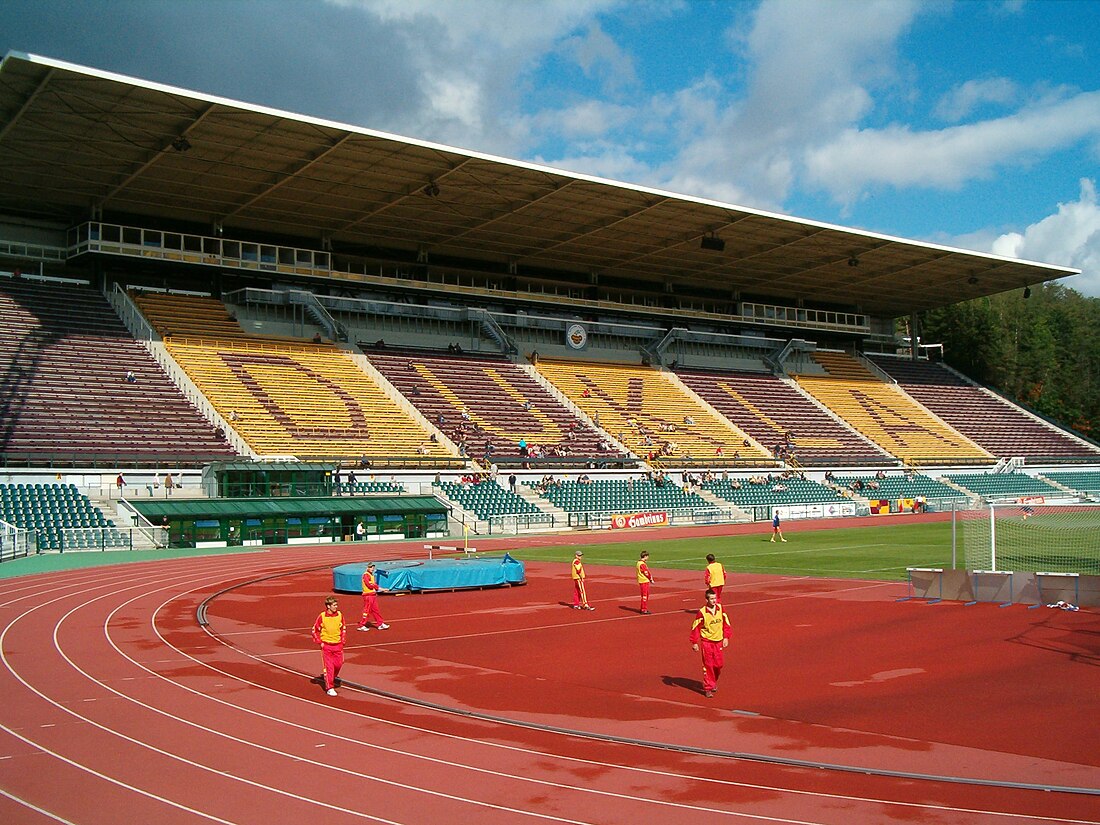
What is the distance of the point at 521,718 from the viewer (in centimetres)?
1266

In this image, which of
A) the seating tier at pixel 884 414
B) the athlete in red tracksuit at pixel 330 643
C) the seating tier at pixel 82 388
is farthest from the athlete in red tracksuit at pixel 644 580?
the seating tier at pixel 884 414

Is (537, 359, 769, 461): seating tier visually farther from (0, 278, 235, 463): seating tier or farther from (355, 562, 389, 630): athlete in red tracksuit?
(355, 562, 389, 630): athlete in red tracksuit

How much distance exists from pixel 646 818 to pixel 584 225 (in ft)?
181

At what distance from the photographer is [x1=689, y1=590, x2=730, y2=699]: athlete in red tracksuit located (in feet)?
44.6

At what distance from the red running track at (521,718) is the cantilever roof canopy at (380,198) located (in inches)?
1048

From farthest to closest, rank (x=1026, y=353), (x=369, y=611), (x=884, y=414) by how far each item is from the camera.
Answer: (x=1026, y=353), (x=884, y=414), (x=369, y=611)

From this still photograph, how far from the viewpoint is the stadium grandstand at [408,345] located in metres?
43.4

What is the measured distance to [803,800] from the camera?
359 inches

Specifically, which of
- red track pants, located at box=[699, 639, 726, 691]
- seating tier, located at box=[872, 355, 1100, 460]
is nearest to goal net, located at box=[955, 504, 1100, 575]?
red track pants, located at box=[699, 639, 726, 691]

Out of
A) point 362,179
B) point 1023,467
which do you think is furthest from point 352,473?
point 1023,467

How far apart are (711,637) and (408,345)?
53.5 meters

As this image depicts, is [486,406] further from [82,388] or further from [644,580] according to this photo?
[644,580]

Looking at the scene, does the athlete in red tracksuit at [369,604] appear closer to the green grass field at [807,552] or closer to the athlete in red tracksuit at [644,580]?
the athlete in red tracksuit at [644,580]

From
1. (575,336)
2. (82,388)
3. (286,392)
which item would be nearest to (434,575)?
(82,388)
